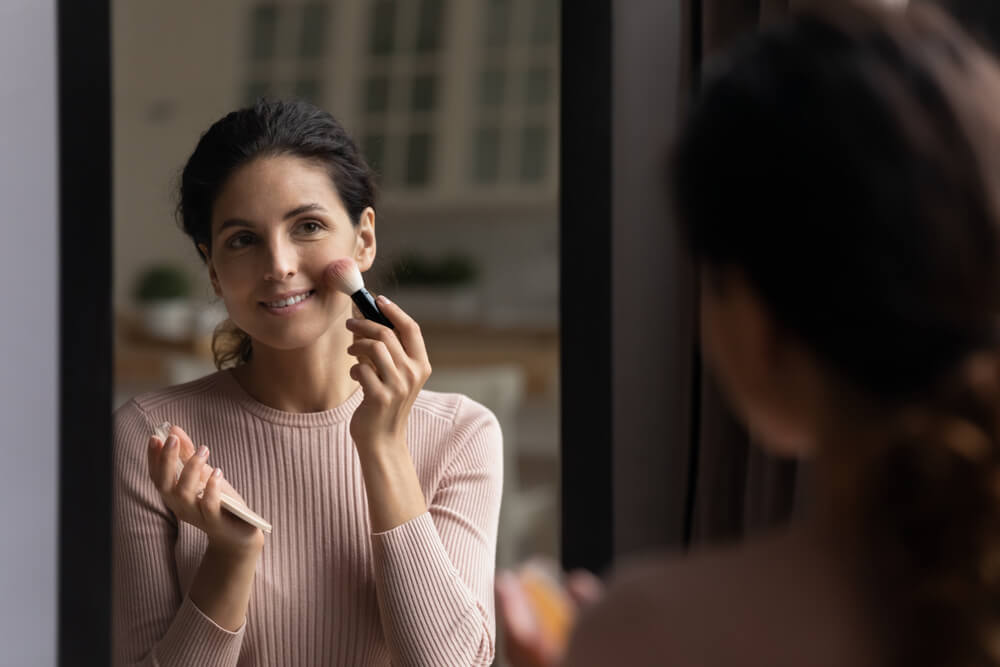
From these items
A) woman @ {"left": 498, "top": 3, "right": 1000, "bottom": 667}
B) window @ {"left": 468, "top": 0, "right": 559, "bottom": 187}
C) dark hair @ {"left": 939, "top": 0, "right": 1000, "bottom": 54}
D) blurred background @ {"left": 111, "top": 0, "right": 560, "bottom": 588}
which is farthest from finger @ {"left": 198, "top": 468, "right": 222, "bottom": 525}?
window @ {"left": 468, "top": 0, "right": 559, "bottom": 187}

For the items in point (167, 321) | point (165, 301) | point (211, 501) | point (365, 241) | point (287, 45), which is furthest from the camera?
point (287, 45)

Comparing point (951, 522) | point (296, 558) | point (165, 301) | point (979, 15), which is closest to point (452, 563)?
point (296, 558)

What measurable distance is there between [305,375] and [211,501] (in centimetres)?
14

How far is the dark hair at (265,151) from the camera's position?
780mm

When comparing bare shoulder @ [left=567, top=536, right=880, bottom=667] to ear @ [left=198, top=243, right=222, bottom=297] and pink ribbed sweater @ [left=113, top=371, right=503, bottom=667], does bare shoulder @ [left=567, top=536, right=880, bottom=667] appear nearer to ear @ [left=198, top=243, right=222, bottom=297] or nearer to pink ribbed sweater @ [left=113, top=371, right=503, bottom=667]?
pink ribbed sweater @ [left=113, top=371, right=503, bottom=667]

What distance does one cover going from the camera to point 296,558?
2.60 feet

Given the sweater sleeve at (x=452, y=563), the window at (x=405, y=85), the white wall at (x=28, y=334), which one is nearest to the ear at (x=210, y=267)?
the white wall at (x=28, y=334)

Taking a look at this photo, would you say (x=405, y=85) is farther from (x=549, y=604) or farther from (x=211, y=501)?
(x=549, y=604)

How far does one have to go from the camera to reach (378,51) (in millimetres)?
3578

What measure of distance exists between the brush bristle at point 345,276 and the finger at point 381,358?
4cm

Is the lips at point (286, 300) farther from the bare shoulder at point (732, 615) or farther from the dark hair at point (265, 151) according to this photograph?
the bare shoulder at point (732, 615)

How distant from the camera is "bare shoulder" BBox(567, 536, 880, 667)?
1.40 feet

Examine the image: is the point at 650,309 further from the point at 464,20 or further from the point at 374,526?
the point at 464,20

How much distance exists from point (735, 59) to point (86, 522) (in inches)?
23.1
